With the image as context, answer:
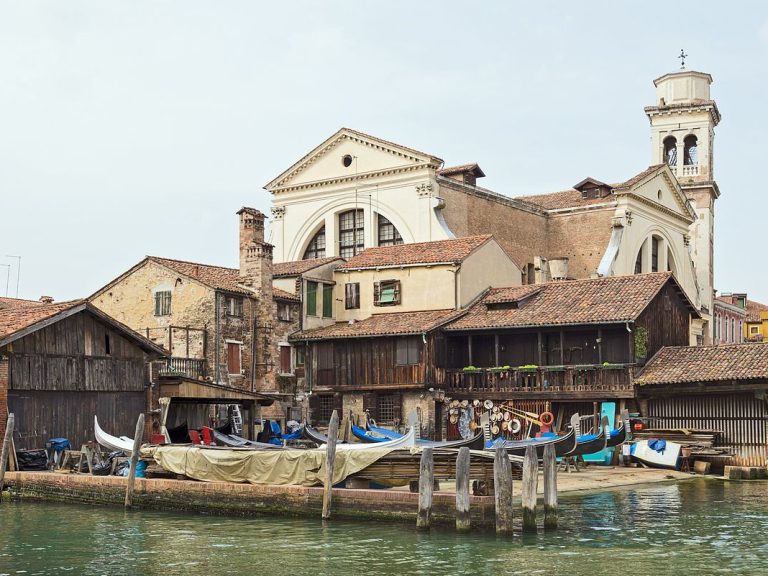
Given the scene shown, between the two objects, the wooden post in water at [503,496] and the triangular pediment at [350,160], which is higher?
the triangular pediment at [350,160]

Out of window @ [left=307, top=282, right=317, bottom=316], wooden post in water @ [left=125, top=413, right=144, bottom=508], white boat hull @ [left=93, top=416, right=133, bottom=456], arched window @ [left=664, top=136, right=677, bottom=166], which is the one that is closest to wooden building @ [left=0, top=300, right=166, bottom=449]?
white boat hull @ [left=93, top=416, right=133, bottom=456]

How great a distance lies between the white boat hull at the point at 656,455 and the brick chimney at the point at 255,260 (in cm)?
1363

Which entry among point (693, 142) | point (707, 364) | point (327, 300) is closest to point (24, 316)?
point (327, 300)

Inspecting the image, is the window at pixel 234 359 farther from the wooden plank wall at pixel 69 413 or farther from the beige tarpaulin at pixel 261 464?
the beige tarpaulin at pixel 261 464

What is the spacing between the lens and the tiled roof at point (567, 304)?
35.4m

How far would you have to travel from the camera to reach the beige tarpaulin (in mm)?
22328

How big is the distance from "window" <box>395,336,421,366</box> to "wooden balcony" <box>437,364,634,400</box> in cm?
98

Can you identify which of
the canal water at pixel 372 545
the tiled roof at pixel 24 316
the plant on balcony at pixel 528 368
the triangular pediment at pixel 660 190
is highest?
the triangular pediment at pixel 660 190

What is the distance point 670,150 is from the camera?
64.2 m

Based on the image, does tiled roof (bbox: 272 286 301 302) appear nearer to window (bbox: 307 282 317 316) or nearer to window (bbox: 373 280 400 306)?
window (bbox: 307 282 317 316)

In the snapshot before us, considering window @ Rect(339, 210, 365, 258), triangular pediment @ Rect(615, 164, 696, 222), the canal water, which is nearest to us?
the canal water

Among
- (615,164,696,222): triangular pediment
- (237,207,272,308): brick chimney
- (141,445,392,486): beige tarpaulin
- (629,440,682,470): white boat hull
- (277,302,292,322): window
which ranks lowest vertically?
(629,440,682,470): white boat hull

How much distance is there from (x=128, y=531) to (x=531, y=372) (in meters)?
18.3

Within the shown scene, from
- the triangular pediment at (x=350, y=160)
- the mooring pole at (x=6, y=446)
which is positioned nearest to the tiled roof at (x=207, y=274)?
the triangular pediment at (x=350, y=160)
